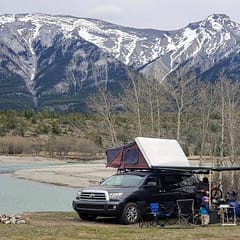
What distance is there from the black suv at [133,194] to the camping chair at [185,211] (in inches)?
24.8

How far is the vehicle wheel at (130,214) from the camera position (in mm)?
18025

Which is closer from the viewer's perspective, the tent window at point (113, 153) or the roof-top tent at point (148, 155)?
the roof-top tent at point (148, 155)

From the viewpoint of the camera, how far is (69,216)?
810 inches

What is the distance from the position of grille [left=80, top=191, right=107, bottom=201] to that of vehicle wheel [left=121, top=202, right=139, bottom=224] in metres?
0.71

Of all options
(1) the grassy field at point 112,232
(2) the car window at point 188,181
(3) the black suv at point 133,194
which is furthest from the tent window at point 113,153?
(1) the grassy field at point 112,232

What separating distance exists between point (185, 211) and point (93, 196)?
279 cm

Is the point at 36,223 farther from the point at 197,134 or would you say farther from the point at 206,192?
Result: the point at 197,134

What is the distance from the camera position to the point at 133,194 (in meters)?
18.3

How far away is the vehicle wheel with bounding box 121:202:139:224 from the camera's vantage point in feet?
59.1

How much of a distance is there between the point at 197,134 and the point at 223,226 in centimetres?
4135

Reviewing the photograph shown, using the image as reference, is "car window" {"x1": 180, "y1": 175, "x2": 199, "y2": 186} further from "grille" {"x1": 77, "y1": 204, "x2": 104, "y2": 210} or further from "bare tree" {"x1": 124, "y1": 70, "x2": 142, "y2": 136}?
"bare tree" {"x1": 124, "y1": 70, "x2": 142, "y2": 136}

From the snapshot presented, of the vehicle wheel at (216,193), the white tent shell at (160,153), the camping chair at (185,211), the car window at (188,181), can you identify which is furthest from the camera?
the vehicle wheel at (216,193)

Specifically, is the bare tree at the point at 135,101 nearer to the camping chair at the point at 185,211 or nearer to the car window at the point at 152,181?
the car window at the point at 152,181

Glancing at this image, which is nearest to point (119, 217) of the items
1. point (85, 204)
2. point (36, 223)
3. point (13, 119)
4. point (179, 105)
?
point (85, 204)
